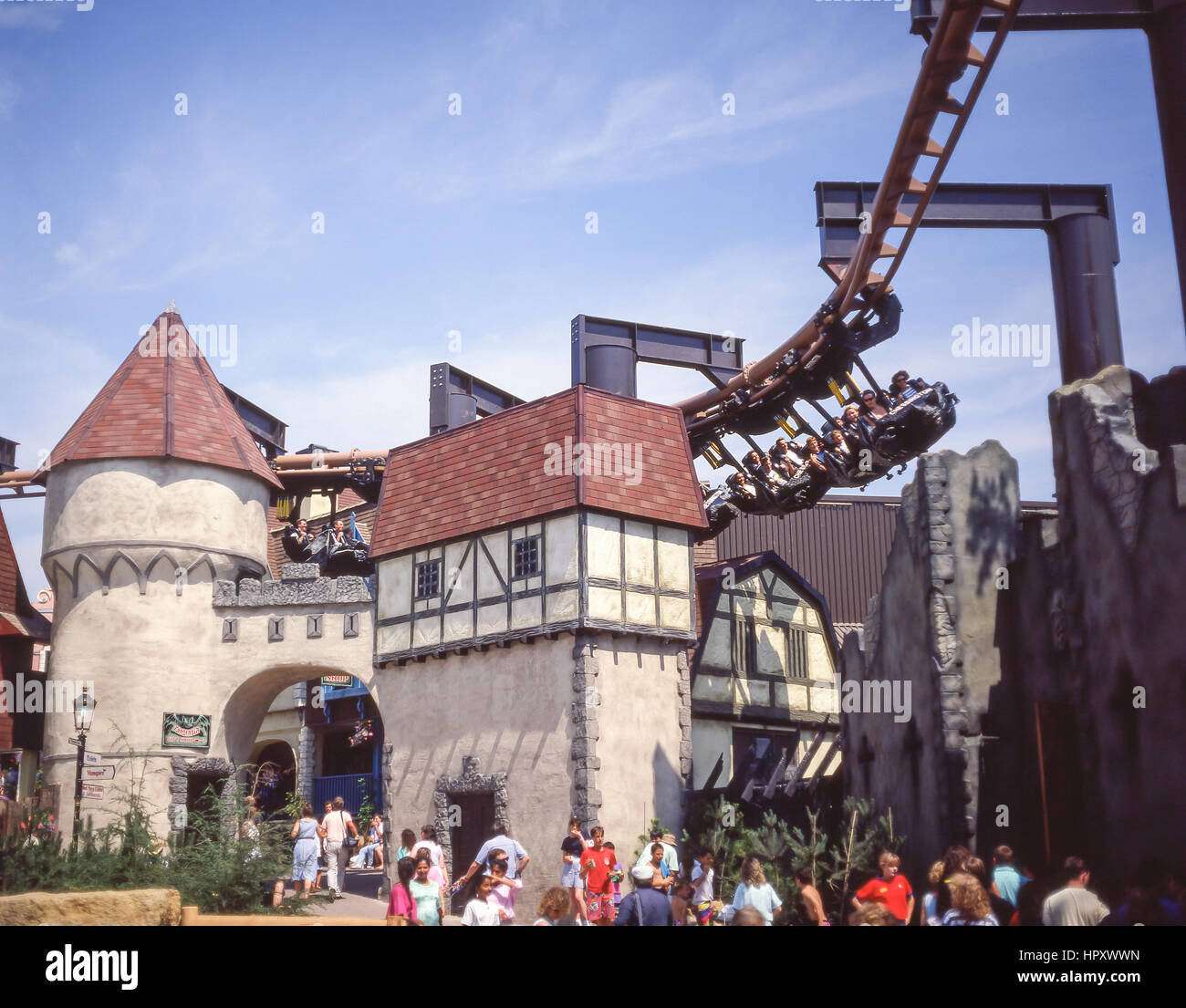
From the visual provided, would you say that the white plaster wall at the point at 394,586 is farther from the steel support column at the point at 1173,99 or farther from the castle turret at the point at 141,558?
the steel support column at the point at 1173,99

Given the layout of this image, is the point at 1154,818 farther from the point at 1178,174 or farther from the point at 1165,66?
the point at 1165,66

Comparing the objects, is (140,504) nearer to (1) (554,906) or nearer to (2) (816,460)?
(2) (816,460)

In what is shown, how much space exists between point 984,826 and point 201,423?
16.5 metres

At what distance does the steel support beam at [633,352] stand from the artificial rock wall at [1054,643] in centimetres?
777

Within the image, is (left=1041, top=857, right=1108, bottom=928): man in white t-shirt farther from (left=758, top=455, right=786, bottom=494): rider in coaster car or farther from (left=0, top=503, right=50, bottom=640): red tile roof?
(left=0, top=503, right=50, bottom=640): red tile roof

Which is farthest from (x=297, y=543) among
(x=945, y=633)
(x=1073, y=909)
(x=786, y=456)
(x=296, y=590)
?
(x=1073, y=909)

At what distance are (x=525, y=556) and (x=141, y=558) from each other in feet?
24.9

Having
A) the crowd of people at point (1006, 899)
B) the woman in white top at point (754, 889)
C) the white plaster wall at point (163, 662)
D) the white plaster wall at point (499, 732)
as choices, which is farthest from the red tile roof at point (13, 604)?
the crowd of people at point (1006, 899)

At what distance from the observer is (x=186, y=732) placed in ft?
74.3

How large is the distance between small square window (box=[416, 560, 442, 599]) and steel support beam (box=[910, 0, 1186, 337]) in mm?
11810

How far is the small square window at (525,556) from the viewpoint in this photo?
66.5 feet

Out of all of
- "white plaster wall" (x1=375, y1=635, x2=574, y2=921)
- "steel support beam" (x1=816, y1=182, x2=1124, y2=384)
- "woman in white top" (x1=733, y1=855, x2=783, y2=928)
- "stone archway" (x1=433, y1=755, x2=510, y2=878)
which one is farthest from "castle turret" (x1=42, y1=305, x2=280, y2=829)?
"woman in white top" (x1=733, y1=855, x2=783, y2=928)

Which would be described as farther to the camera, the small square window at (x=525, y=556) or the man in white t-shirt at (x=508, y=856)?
the small square window at (x=525, y=556)

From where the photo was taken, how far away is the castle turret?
22.4 m
